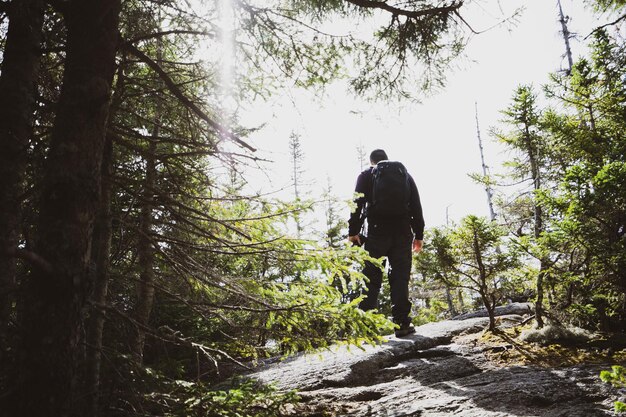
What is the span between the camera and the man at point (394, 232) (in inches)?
221

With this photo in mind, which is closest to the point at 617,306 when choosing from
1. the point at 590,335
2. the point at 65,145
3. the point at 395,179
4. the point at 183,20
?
the point at 590,335

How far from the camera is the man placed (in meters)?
5.60

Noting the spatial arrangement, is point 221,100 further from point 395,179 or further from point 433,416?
point 433,416

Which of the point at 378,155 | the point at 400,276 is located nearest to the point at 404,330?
the point at 400,276

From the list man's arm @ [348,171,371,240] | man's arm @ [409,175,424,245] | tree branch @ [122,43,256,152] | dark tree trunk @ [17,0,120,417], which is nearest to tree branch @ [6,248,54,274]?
dark tree trunk @ [17,0,120,417]

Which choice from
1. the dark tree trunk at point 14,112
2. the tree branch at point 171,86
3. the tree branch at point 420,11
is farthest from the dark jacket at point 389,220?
the dark tree trunk at point 14,112

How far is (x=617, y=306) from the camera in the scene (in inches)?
165

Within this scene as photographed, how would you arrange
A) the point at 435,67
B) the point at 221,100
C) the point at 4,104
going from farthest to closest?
1. the point at 435,67
2. the point at 221,100
3. the point at 4,104

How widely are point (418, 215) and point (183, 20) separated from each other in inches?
177

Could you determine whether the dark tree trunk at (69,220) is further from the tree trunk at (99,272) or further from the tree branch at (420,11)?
the tree branch at (420,11)

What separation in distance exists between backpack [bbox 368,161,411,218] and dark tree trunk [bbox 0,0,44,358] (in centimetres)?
454

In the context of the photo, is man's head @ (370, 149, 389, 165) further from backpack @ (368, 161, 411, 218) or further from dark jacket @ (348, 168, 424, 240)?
backpack @ (368, 161, 411, 218)

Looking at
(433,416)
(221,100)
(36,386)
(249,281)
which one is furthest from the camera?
(221,100)

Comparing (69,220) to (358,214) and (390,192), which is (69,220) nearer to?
(390,192)
